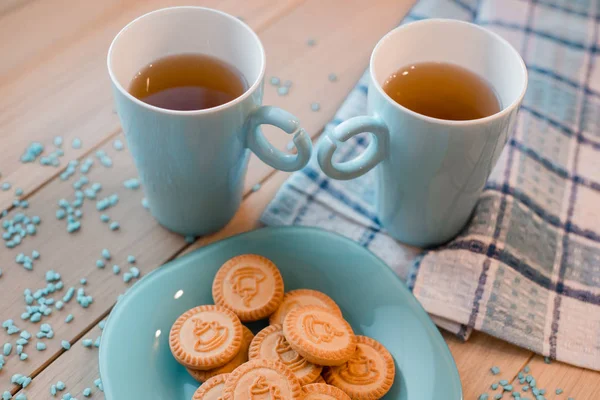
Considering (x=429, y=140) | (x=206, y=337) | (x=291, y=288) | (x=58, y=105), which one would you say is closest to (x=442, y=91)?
(x=429, y=140)

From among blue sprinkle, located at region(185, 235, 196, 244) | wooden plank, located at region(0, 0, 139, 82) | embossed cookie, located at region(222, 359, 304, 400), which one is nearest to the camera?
embossed cookie, located at region(222, 359, 304, 400)

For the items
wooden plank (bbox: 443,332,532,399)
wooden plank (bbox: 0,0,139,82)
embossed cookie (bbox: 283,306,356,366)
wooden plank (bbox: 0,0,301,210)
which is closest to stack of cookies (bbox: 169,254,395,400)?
embossed cookie (bbox: 283,306,356,366)

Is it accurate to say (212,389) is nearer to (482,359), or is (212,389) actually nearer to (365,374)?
(365,374)

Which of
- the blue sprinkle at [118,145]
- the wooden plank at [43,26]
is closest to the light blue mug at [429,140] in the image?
the blue sprinkle at [118,145]

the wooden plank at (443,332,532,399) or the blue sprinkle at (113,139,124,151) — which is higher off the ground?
the blue sprinkle at (113,139,124,151)

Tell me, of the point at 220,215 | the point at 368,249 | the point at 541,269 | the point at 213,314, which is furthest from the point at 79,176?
the point at 541,269

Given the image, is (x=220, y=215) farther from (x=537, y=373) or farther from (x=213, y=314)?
(x=537, y=373)

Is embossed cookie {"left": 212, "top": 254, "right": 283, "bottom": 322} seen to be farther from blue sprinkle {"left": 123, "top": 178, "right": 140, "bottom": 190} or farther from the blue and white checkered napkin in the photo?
blue sprinkle {"left": 123, "top": 178, "right": 140, "bottom": 190}
